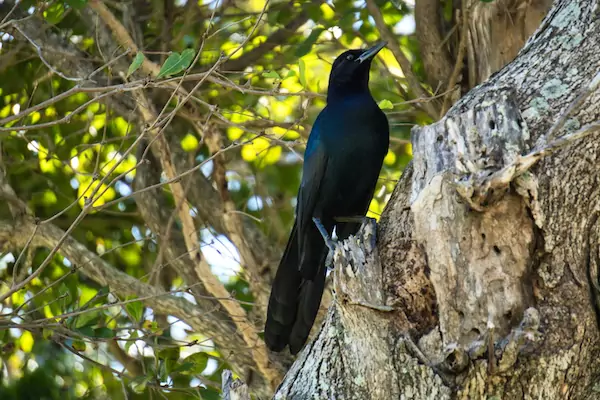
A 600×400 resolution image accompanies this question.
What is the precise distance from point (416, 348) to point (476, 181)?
525 mm

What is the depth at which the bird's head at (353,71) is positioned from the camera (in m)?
4.59

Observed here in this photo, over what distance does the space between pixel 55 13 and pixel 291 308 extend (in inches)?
81.6

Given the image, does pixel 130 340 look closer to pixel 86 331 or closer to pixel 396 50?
pixel 86 331

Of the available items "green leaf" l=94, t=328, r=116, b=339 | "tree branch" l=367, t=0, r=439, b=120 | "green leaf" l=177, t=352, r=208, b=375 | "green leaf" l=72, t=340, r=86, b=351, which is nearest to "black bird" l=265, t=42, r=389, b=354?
"tree branch" l=367, t=0, r=439, b=120

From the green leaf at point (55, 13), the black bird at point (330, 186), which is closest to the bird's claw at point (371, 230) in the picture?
the black bird at point (330, 186)

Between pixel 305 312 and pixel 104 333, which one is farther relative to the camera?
pixel 104 333

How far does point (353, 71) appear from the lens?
460 centimetres

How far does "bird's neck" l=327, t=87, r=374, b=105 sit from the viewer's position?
447 centimetres

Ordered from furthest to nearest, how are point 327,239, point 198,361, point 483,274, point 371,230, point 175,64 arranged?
point 198,361 < point 327,239 < point 175,64 < point 371,230 < point 483,274

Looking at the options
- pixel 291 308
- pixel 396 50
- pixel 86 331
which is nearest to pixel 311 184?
pixel 291 308

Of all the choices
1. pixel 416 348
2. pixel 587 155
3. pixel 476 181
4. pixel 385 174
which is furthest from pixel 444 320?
pixel 385 174

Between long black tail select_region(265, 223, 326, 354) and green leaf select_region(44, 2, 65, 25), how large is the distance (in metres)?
1.81

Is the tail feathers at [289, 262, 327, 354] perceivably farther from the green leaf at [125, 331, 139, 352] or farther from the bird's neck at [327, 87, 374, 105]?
the bird's neck at [327, 87, 374, 105]

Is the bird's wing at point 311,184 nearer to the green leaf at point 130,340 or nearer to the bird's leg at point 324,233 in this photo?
the bird's leg at point 324,233
